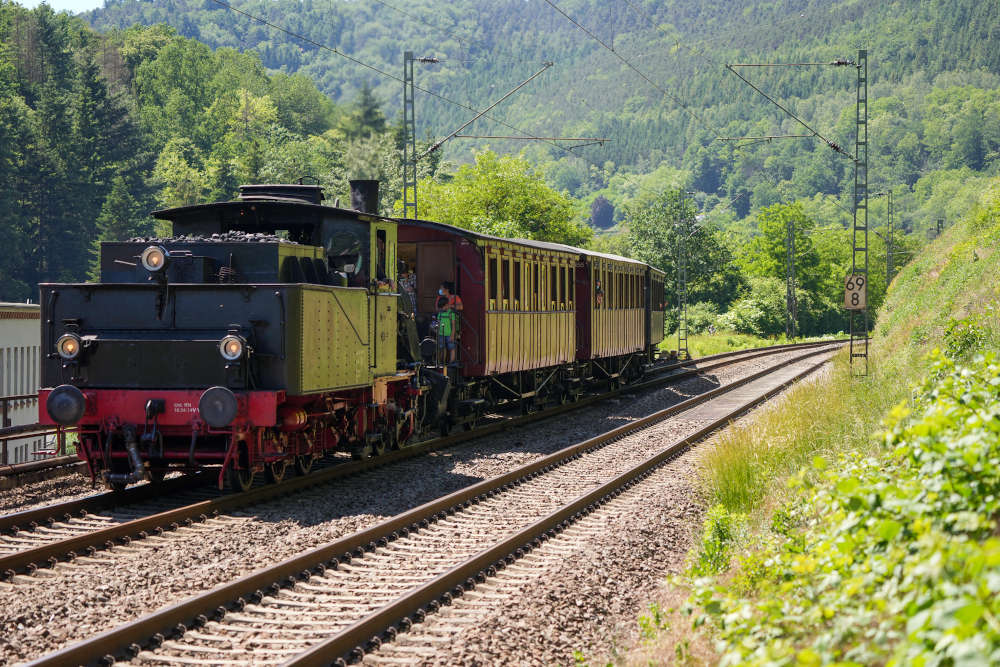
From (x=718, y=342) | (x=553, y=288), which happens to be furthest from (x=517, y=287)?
(x=718, y=342)

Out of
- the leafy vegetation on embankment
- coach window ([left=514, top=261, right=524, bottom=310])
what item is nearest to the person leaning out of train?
coach window ([left=514, top=261, right=524, bottom=310])

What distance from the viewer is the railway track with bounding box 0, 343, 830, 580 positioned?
845 centimetres

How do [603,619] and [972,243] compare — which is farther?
[972,243]

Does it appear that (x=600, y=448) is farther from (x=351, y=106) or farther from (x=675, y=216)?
(x=351, y=106)

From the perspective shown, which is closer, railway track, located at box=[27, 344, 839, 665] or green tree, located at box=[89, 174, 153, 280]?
railway track, located at box=[27, 344, 839, 665]

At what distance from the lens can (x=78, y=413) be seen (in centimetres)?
1041

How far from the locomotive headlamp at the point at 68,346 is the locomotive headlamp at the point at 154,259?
106 centimetres

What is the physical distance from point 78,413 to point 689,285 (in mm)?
67581

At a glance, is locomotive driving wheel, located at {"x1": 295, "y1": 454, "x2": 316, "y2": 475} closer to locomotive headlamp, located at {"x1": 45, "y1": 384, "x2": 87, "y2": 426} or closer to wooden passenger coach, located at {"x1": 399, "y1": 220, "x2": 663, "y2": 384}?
locomotive headlamp, located at {"x1": 45, "y1": 384, "x2": 87, "y2": 426}

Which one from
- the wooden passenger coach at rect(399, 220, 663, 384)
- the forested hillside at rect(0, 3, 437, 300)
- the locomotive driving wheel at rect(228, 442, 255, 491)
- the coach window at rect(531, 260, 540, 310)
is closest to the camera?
the locomotive driving wheel at rect(228, 442, 255, 491)

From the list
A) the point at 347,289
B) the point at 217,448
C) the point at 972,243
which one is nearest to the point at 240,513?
the point at 217,448

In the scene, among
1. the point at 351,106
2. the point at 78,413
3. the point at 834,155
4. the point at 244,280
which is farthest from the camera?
the point at 834,155

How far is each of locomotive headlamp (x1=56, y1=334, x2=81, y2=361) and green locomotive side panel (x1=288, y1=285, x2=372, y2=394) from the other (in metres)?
2.25

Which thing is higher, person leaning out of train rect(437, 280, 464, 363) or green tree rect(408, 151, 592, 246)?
green tree rect(408, 151, 592, 246)
